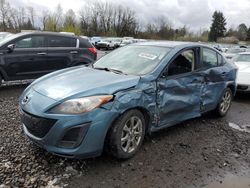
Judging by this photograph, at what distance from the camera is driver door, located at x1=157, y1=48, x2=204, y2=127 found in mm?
3893

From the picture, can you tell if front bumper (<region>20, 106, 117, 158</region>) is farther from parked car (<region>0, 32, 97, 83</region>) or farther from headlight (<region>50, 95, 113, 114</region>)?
parked car (<region>0, 32, 97, 83</region>)

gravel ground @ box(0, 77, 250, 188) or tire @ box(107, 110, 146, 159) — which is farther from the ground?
tire @ box(107, 110, 146, 159)

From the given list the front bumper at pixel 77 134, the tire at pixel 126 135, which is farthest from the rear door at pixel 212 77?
the front bumper at pixel 77 134

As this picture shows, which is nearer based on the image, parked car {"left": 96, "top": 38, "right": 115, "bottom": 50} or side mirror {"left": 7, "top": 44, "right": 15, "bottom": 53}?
side mirror {"left": 7, "top": 44, "right": 15, "bottom": 53}

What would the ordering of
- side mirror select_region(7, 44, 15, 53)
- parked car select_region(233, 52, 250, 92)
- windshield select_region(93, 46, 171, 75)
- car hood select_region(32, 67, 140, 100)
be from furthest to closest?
parked car select_region(233, 52, 250, 92) < side mirror select_region(7, 44, 15, 53) < windshield select_region(93, 46, 171, 75) < car hood select_region(32, 67, 140, 100)

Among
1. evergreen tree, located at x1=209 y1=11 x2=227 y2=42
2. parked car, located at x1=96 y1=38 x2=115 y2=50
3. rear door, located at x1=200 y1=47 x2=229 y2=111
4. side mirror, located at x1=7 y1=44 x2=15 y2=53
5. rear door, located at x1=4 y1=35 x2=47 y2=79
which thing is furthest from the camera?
evergreen tree, located at x1=209 y1=11 x2=227 y2=42

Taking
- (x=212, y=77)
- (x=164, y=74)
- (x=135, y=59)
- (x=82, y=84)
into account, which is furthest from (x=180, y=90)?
(x=82, y=84)

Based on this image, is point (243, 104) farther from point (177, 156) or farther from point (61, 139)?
point (61, 139)

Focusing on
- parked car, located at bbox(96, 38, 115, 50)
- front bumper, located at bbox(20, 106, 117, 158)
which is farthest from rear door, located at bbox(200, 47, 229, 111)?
parked car, located at bbox(96, 38, 115, 50)

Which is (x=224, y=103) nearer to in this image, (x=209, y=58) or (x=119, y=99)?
(x=209, y=58)

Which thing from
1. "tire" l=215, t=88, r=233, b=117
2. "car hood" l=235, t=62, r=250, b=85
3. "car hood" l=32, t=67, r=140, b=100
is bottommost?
"tire" l=215, t=88, r=233, b=117

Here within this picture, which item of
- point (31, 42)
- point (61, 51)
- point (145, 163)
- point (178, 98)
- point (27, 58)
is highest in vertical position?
point (31, 42)

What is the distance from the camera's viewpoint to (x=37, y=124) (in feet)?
10.3

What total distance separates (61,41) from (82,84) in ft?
16.6
